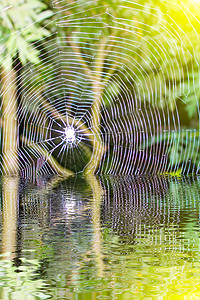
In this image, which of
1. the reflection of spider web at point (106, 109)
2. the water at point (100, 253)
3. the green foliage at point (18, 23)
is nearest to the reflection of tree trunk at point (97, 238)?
the water at point (100, 253)

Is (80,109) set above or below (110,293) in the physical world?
above

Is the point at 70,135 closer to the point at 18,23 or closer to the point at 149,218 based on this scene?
the point at 18,23

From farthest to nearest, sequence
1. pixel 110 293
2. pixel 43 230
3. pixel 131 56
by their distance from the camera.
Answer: pixel 131 56, pixel 43 230, pixel 110 293

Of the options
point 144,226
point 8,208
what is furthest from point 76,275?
point 8,208

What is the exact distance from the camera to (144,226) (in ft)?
0.93

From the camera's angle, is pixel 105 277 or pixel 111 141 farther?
pixel 111 141

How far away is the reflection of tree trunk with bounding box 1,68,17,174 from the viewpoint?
1.24 m

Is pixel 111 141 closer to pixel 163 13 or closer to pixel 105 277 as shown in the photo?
pixel 163 13

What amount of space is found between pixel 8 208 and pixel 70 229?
0.47 ft

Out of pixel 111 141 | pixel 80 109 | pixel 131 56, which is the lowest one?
pixel 111 141

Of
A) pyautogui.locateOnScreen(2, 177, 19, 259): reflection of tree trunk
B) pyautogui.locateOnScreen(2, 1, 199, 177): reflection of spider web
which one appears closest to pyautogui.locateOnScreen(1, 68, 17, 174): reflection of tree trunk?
pyautogui.locateOnScreen(2, 1, 199, 177): reflection of spider web

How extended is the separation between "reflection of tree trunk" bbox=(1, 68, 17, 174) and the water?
90 cm

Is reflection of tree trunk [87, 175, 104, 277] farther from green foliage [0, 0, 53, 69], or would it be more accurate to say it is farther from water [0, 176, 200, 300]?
green foliage [0, 0, 53, 69]

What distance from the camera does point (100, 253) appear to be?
0.20 m
